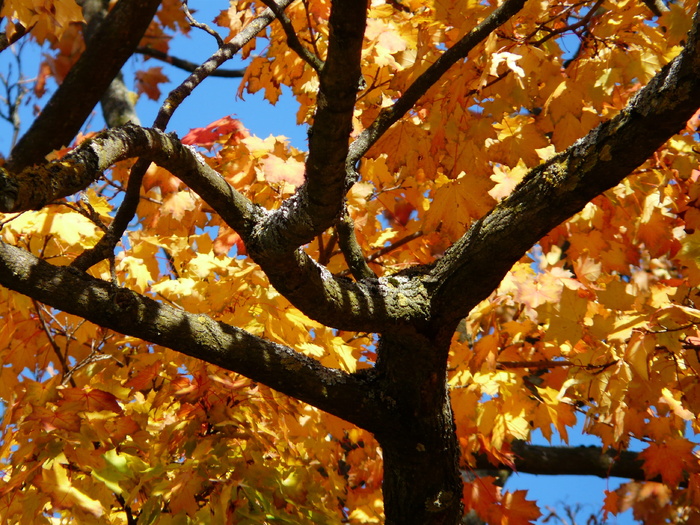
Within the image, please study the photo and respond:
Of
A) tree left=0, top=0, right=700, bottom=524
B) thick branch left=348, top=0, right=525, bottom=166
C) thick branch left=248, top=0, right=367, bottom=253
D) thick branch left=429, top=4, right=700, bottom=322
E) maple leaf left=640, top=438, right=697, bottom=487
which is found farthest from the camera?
maple leaf left=640, top=438, right=697, bottom=487

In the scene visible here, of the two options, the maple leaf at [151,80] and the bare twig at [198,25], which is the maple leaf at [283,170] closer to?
the bare twig at [198,25]

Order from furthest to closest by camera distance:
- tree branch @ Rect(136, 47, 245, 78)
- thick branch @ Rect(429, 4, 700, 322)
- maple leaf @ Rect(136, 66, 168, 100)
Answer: maple leaf @ Rect(136, 66, 168, 100)
tree branch @ Rect(136, 47, 245, 78)
thick branch @ Rect(429, 4, 700, 322)

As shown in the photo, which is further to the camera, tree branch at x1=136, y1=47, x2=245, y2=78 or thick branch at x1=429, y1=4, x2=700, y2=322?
tree branch at x1=136, y1=47, x2=245, y2=78

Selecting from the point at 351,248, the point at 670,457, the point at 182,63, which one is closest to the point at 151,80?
the point at 182,63

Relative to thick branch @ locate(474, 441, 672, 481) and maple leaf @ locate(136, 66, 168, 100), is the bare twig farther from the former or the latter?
maple leaf @ locate(136, 66, 168, 100)

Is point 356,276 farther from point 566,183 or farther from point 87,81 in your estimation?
point 87,81

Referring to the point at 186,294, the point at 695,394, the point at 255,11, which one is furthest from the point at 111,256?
the point at 255,11

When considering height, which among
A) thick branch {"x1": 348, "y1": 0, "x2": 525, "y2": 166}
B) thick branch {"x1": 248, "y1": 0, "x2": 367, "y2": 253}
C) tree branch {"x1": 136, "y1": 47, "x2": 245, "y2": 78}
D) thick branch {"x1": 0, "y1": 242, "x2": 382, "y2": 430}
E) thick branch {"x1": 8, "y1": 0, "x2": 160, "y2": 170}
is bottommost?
thick branch {"x1": 0, "y1": 242, "x2": 382, "y2": 430}

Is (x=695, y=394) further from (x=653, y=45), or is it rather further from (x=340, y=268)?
(x=340, y=268)

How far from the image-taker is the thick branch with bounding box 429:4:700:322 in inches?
64.7

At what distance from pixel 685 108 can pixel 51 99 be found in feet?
12.2

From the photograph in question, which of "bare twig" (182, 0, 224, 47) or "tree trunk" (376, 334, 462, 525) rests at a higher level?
"bare twig" (182, 0, 224, 47)

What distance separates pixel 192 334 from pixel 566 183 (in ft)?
3.92

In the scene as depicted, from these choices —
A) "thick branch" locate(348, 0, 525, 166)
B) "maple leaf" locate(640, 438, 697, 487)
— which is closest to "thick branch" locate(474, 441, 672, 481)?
"maple leaf" locate(640, 438, 697, 487)
